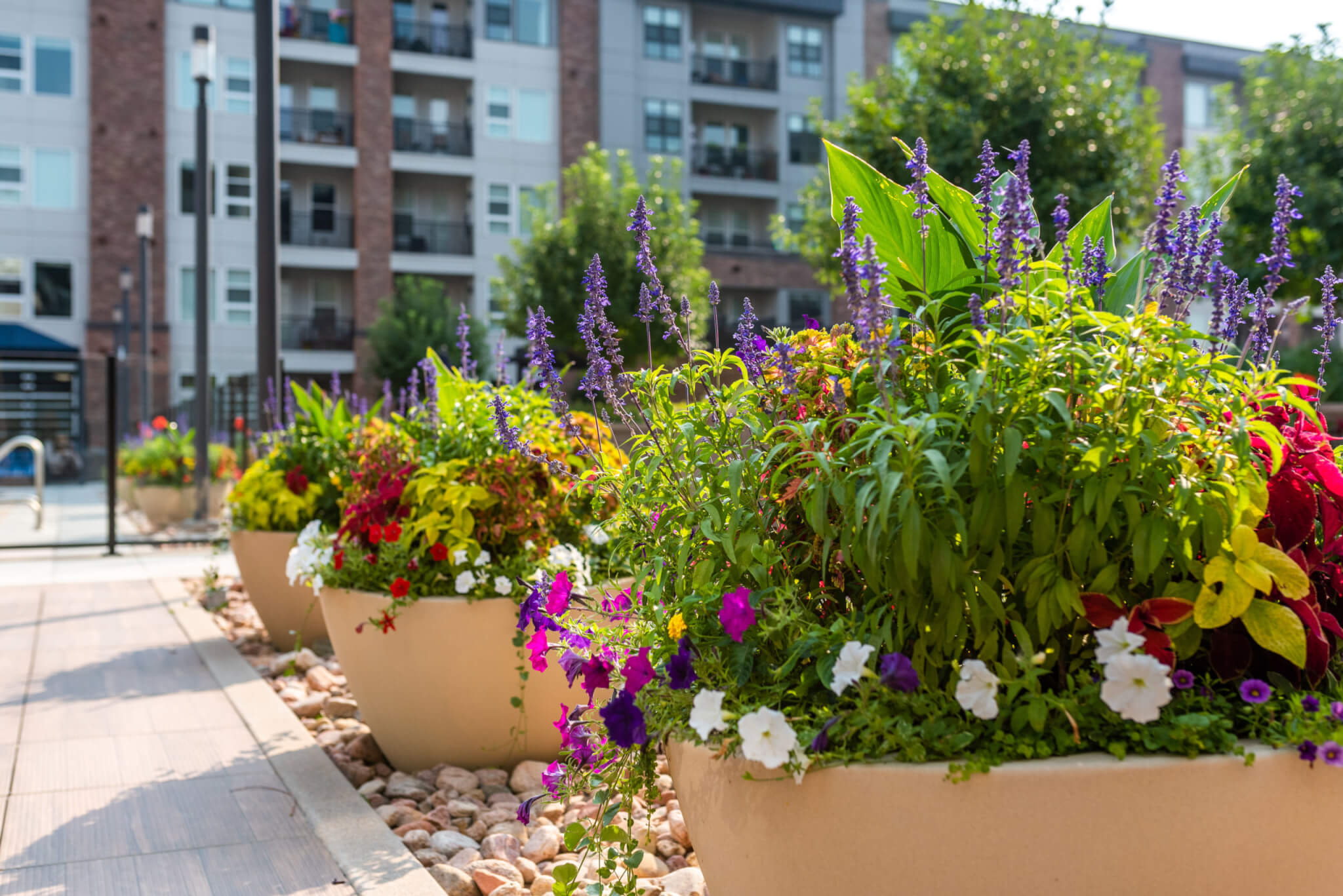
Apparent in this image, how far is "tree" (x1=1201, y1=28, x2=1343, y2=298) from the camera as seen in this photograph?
14.7 m

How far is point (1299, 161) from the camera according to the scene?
15281 mm

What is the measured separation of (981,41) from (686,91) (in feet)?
66.6

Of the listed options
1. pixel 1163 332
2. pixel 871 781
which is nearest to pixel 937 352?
pixel 1163 332

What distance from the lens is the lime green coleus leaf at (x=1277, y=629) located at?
1.54m

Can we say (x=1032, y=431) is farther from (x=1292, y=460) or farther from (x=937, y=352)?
(x=1292, y=460)

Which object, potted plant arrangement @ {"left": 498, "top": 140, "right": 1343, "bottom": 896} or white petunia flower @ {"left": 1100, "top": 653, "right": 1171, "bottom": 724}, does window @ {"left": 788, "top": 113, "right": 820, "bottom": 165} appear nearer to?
potted plant arrangement @ {"left": 498, "top": 140, "right": 1343, "bottom": 896}

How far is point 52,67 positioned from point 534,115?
39.6ft

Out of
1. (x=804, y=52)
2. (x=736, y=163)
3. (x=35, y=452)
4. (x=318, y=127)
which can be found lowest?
(x=35, y=452)

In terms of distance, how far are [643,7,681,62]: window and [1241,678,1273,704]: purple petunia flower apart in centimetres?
3236

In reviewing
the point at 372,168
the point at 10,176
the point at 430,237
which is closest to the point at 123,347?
the point at 10,176

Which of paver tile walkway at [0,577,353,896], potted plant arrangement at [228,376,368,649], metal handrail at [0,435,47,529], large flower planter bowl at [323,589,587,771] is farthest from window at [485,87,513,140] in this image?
large flower planter bowl at [323,589,587,771]

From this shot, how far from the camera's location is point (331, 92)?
3002 cm

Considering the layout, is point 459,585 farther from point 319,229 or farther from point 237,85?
point 237,85

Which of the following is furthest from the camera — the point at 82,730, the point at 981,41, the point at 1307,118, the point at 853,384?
the point at 1307,118
